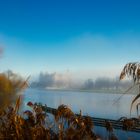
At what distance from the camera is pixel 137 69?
3.66m

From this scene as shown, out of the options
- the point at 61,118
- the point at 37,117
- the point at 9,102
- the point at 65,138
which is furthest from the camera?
the point at 37,117

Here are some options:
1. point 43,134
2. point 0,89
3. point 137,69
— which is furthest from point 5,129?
point 137,69

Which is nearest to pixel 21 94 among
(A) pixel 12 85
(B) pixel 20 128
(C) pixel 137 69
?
(A) pixel 12 85

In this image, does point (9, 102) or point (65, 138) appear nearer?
point (9, 102)

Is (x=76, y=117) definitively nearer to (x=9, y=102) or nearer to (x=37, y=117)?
(x=37, y=117)

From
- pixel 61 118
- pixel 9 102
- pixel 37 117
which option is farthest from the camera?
pixel 37 117

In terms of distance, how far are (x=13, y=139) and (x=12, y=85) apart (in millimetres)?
685

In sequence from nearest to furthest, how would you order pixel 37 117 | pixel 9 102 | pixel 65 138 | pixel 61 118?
pixel 9 102
pixel 65 138
pixel 61 118
pixel 37 117

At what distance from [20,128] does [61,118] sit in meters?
0.49

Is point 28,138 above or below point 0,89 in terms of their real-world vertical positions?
below

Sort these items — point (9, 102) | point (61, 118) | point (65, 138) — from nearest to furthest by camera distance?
point (9, 102), point (65, 138), point (61, 118)

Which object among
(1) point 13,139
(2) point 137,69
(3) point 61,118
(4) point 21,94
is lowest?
(1) point 13,139

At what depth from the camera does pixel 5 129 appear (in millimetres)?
3688

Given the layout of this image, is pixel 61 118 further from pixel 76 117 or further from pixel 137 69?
pixel 137 69
